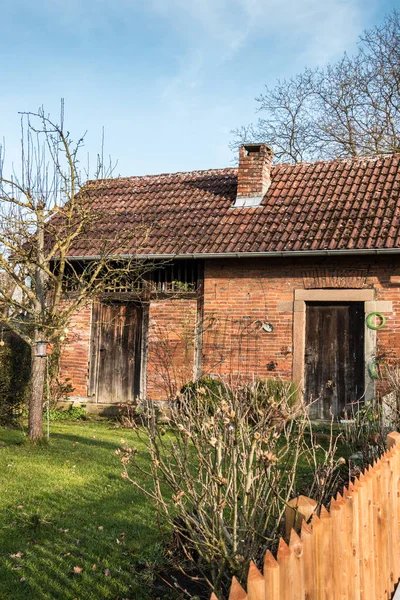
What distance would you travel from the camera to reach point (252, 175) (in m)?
14.3

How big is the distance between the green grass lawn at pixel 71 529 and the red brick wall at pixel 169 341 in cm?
439

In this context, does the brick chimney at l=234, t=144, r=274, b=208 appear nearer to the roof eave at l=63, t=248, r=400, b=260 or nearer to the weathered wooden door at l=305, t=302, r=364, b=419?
the roof eave at l=63, t=248, r=400, b=260

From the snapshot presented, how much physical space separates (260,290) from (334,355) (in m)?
1.97

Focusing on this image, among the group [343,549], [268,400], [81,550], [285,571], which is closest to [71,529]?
[81,550]

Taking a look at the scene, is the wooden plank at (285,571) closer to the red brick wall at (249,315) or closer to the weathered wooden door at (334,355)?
the red brick wall at (249,315)

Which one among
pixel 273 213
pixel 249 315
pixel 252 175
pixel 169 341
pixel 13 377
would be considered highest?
pixel 252 175

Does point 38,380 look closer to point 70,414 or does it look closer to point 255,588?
point 70,414

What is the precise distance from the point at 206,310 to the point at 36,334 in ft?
15.3

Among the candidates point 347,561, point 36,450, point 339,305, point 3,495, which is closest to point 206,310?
point 339,305

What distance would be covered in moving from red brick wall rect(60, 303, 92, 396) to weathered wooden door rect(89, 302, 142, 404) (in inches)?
5.8

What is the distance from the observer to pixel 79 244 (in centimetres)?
1477

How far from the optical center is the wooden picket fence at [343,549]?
2334mm

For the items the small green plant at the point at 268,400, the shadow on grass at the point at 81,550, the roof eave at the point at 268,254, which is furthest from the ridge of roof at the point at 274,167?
the shadow on grass at the point at 81,550

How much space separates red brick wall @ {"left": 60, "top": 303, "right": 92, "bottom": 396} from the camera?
1471cm
